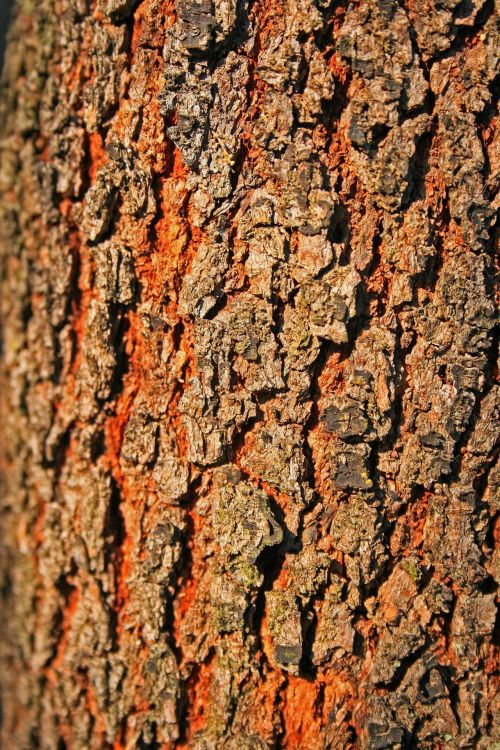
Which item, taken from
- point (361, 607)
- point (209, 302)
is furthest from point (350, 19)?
point (361, 607)

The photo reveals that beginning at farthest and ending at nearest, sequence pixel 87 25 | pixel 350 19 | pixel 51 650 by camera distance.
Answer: pixel 51 650
pixel 87 25
pixel 350 19

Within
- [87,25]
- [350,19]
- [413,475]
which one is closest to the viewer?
[350,19]

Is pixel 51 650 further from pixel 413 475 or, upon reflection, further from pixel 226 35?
pixel 226 35

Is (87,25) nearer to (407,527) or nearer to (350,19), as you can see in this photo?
(350,19)

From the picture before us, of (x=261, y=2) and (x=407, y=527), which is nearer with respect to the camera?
(x=261, y=2)

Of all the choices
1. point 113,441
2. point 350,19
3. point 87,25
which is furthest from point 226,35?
point 113,441

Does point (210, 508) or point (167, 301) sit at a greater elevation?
point (167, 301)

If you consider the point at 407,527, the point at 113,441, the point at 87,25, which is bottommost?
the point at 407,527
